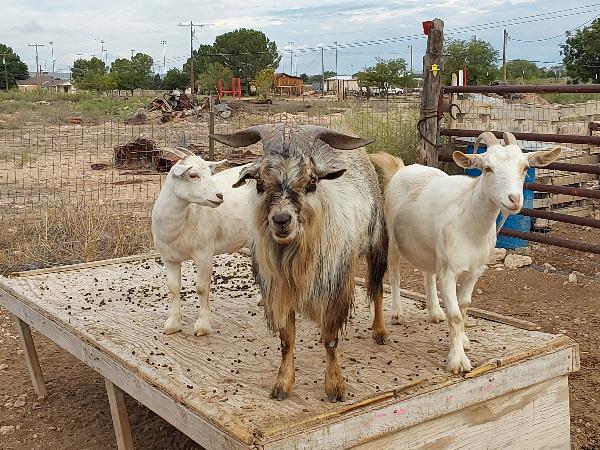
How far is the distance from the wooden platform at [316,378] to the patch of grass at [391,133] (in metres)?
5.85

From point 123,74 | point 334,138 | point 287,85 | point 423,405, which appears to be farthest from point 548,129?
point 123,74

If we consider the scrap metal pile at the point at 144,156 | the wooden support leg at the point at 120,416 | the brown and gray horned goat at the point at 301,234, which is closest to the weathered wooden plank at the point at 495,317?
the brown and gray horned goat at the point at 301,234

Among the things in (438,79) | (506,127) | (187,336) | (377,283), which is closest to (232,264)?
(187,336)

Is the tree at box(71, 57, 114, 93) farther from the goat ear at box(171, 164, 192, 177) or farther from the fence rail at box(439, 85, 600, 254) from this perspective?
the goat ear at box(171, 164, 192, 177)

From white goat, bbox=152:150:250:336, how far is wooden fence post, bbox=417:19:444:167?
12.8 feet

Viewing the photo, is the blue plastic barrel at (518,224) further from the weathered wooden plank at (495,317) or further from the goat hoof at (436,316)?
the goat hoof at (436,316)

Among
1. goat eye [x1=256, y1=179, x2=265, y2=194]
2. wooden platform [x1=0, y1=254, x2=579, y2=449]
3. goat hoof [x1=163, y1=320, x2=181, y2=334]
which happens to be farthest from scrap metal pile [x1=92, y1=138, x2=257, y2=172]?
goat eye [x1=256, y1=179, x2=265, y2=194]

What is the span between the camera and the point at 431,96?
8.52 meters

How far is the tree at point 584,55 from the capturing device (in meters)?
37.7

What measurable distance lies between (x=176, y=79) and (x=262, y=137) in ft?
235

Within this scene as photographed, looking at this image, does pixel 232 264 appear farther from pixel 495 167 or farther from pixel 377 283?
pixel 495 167

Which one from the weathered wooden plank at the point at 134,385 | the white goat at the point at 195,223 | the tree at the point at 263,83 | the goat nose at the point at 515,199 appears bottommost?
the weathered wooden plank at the point at 134,385

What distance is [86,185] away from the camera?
14648mm

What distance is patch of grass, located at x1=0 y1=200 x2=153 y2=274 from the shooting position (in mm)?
8523
